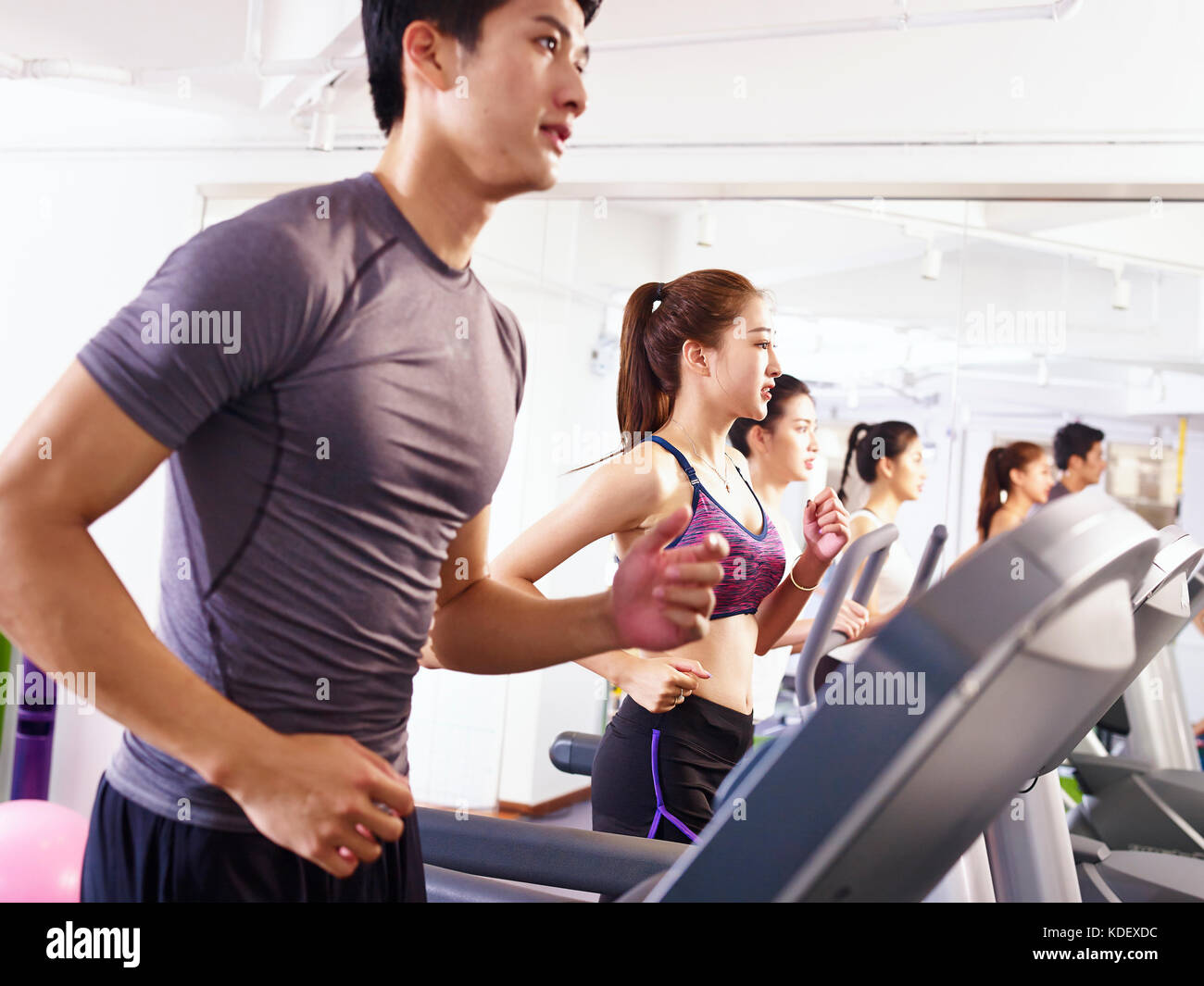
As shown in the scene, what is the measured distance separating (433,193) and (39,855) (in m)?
2.52

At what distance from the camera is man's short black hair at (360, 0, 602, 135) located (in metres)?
0.96

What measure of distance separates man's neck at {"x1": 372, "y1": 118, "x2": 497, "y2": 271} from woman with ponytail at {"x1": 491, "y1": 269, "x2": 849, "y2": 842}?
862 mm

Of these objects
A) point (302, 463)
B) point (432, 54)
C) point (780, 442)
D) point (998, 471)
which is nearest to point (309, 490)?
point (302, 463)

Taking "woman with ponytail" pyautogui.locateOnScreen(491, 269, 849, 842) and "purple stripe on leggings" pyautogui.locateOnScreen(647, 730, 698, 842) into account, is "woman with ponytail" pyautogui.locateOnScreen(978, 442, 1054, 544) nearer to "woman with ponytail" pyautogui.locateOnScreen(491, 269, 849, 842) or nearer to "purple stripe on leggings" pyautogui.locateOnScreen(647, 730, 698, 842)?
"woman with ponytail" pyautogui.locateOnScreen(491, 269, 849, 842)

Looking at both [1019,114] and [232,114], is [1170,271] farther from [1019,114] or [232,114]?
[232,114]

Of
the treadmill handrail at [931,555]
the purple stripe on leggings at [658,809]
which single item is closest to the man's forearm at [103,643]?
the treadmill handrail at [931,555]

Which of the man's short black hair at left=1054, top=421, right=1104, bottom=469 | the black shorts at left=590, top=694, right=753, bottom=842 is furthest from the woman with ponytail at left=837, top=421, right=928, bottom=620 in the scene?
the black shorts at left=590, top=694, right=753, bottom=842

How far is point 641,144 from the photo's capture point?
154 inches

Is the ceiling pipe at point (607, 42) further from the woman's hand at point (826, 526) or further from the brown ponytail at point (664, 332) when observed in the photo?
the woman's hand at point (826, 526)

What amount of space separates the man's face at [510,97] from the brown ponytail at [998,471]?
338 cm

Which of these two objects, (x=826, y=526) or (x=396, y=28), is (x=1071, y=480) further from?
(x=396, y=28)

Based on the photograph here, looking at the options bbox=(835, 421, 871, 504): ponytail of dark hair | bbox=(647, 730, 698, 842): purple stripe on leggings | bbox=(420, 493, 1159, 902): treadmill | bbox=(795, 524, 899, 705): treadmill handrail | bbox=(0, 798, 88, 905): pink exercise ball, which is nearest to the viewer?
bbox=(420, 493, 1159, 902): treadmill

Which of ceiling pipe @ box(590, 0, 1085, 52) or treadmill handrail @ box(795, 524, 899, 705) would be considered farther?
ceiling pipe @ box(590, 0, 1085, 52)

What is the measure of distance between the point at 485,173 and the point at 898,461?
9.69ft
